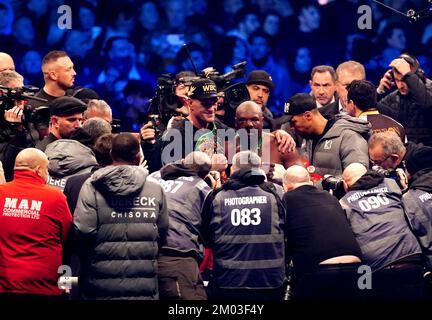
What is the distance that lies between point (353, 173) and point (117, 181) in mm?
1948

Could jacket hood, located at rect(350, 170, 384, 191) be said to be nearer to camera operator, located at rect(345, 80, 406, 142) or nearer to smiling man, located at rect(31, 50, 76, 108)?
camera operator, located at rect(345, 80, 406, 142)

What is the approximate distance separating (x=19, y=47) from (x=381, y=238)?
191 inches

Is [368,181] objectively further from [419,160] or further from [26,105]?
[26,105]

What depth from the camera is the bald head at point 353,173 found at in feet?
29.7

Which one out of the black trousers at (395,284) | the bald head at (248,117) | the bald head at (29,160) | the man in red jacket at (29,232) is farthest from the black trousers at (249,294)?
the bald head at (248,117)

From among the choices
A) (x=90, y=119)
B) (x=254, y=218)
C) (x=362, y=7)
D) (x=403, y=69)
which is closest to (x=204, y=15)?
(x=362, y=7)

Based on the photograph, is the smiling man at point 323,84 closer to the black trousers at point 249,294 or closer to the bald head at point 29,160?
the black trousers at point 249,294

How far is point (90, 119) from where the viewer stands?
9.32 meters

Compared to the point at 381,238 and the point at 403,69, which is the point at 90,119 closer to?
the point at 381,238

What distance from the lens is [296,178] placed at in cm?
893

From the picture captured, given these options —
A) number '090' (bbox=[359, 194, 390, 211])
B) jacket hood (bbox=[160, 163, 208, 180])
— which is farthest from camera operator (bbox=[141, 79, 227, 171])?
number '090' (bbox=[359, 194, 390, 211])

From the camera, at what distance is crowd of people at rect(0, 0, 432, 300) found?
8148 mm

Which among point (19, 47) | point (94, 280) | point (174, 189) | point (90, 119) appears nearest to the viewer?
point (94, 280)

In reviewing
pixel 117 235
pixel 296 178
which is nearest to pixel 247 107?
pixel 296 178
